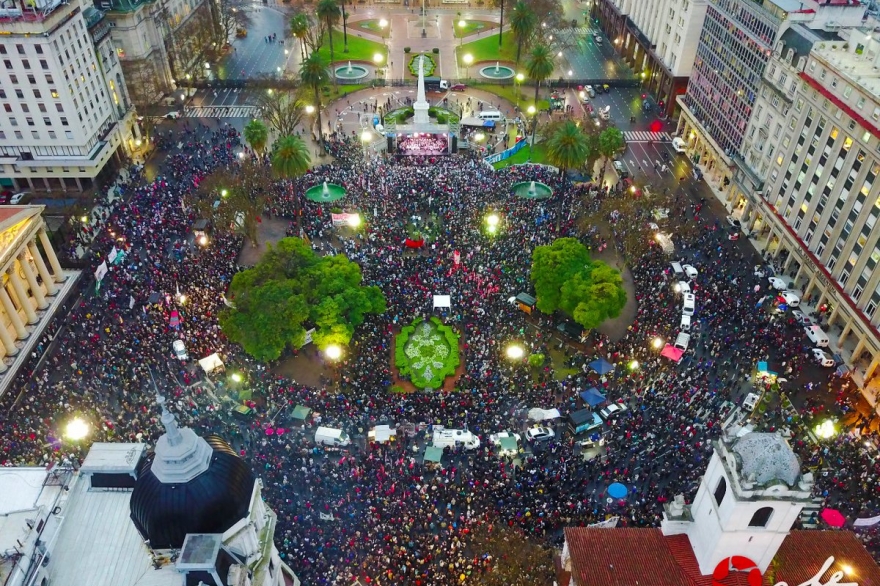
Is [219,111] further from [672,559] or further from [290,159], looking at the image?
[672,559]

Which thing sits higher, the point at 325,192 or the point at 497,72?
the point at 325,192

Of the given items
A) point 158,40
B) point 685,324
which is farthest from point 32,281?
point 685,324

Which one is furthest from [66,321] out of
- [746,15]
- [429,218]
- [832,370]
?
[746,15]

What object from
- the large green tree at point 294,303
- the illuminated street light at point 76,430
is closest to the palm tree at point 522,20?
the large green tree at point 294,303

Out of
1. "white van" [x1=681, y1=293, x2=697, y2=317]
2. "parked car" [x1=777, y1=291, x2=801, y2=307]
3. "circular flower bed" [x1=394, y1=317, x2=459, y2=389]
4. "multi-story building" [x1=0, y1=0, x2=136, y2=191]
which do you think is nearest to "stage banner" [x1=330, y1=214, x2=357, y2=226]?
"circular flower bed" [x1=394, y1=317, x2=459, y2=389]

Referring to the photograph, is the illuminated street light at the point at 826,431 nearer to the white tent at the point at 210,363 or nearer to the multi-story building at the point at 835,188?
the multi-story building at the point at 835,188

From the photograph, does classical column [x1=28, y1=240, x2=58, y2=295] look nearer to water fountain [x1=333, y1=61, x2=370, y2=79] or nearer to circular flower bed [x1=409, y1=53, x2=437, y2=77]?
water fountain [x1=333, y1=61, x2=370, y2=79]

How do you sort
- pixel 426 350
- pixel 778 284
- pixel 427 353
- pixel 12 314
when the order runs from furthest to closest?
pixel 778 284
pixel 426 350
pixel 427 353
pixel 12 314
